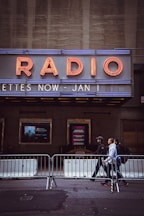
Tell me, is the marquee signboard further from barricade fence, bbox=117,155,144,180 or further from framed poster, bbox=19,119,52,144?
framed poster, bbox=19,119,52,144

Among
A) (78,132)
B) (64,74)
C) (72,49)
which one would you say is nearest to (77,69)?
(64,74)

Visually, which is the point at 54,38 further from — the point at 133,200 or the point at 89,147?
the point at 133,200

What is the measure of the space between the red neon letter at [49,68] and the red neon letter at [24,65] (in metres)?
0.70

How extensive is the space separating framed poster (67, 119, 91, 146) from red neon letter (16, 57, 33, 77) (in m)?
6.39

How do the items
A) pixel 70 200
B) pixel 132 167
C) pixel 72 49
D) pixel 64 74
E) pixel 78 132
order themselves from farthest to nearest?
pixel 78 132
pixel 72 49
pixel 64 74
pixel 132 167
pixel 70 200

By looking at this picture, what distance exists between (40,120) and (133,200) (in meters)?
12.7

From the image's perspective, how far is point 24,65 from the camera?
14.4 metres

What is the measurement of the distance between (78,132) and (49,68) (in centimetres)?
657

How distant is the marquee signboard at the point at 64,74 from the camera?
1425 centimetres

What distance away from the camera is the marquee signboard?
14.2 m

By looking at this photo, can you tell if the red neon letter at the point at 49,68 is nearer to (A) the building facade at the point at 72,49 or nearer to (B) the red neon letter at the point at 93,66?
(B) the red neon letter at the point at 93,66

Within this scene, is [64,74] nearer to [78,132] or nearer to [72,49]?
[72,49]

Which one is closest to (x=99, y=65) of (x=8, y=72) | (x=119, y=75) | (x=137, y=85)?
(x=119, y=75)

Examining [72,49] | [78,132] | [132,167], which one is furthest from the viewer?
[78,132]
